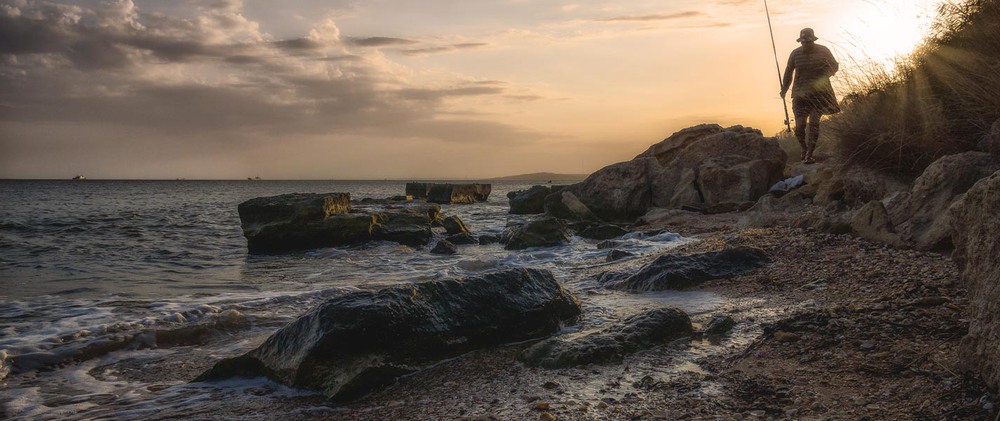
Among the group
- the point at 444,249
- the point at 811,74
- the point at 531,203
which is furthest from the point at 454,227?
the point at 531,203

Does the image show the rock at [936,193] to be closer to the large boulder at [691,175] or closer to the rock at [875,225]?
the rock at [875,225]

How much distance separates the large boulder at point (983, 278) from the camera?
2652mm

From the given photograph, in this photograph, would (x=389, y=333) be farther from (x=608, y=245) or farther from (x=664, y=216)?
(x=664, y=216)

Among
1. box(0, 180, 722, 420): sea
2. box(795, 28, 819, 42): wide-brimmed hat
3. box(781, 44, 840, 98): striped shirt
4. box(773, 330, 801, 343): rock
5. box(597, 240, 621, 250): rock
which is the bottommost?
box(0, 180, 722, 420): sea

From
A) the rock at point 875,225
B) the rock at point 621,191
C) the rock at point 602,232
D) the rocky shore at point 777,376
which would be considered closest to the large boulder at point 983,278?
the rocky shore at point 777,376

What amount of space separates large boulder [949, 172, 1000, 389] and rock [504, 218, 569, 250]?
9.44m

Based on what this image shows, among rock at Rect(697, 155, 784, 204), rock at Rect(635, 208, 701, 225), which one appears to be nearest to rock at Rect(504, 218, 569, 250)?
rock at Rect(635, 208, 701, 225)

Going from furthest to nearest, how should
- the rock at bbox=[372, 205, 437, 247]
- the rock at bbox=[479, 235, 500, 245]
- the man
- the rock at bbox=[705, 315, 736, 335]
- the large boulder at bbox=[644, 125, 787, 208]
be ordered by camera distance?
the large boulder at bbox=[644, 125, 787, 208]
the rock at bbox=[479, 235, 500, 245]
the rock at bbox=[372, 205, 437, 247]
the man
the rock at bbox=[705, 315, 736, 335]

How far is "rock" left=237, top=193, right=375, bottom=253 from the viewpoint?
44.4 feet

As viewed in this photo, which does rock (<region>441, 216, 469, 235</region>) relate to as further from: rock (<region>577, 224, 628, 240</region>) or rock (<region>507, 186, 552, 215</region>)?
rock (<region>507, 186, 552, 215</region>)

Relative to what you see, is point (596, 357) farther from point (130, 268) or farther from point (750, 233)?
point (130, 268)

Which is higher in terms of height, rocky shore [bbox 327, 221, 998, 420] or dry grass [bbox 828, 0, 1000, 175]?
dry grass [bbox 828, 0, 1000, 175]

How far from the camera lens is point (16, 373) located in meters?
4.70

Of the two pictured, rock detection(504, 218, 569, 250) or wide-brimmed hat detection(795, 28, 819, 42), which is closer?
wide-brimmed hat detection(795, 28, 819, 42)
